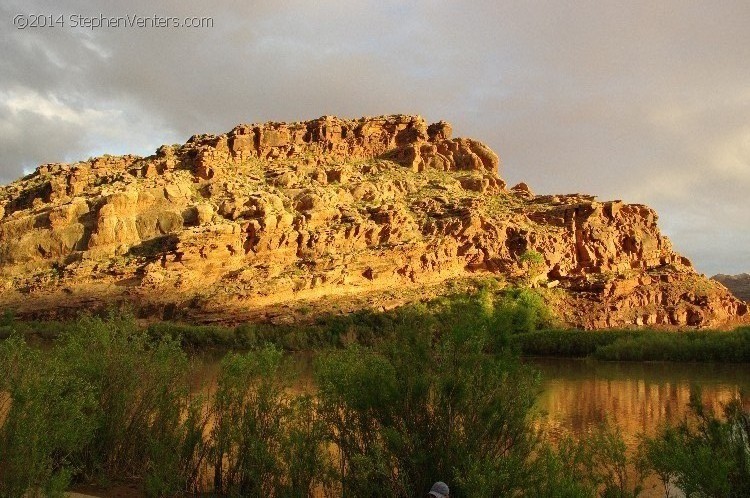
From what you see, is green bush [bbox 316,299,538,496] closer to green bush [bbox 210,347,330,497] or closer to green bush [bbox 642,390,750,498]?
green bush [bbox 210,347,330,497]

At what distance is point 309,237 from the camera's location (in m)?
62.3

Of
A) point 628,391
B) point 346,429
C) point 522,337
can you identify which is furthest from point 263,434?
point 522,337

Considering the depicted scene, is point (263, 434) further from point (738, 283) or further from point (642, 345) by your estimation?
point (738, 283)

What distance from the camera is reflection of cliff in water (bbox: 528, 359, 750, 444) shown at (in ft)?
70.0

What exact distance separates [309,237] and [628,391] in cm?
3773

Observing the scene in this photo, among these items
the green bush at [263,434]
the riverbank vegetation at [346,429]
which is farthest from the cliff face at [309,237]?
the green bush at [263,434]

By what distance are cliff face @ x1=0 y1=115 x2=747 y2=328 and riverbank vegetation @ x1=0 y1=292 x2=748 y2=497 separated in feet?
139

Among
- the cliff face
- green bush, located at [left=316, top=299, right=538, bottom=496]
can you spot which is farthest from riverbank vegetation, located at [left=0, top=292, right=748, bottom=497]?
the cliff face

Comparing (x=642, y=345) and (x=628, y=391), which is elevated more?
(x=642, y=345)

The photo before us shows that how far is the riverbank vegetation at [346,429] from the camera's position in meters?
7.75

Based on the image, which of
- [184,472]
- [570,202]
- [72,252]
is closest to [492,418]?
[184,472]

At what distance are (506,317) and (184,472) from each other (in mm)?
5885

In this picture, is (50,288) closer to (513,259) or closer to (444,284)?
(444,284)

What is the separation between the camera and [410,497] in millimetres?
7711
